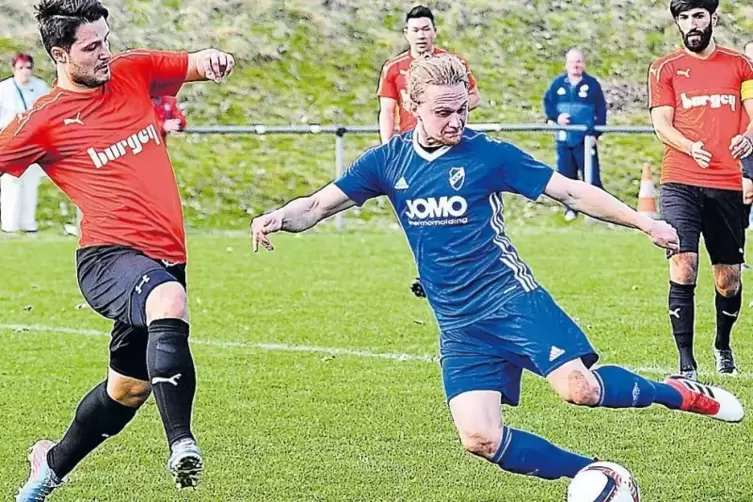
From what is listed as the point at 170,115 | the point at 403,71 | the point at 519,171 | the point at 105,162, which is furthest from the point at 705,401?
the point at 170,115

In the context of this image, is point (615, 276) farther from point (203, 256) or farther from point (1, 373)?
point (1, 373)

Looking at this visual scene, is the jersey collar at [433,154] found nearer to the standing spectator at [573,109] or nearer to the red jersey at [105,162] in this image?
the red jersey at [105,162]

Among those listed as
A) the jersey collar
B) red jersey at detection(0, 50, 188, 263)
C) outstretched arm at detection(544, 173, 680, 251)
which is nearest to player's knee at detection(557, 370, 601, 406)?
outstretched arm at detection(544, 173, 680, 251)

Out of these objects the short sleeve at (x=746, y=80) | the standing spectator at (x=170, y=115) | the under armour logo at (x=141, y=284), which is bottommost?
the standing spectator at (x=170, y=115)

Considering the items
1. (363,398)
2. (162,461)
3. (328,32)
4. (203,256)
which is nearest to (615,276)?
(203,256)

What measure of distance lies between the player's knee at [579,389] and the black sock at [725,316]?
3730mm

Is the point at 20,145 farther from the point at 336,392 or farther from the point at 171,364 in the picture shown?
the point at 336,392

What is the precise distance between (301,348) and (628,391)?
462cm

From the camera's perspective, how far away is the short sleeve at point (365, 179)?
19.2ft

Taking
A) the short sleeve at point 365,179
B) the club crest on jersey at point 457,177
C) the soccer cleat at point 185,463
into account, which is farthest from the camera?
the short sleeve at point 365,179

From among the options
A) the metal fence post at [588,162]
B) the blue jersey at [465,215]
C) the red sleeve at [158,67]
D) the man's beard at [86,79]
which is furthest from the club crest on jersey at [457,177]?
the metal fence post at [588,162]

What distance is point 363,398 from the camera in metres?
8.30

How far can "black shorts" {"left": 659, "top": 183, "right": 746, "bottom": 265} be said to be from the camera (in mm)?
8766

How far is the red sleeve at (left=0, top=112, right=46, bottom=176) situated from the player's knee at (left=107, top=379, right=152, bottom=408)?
0.95m
